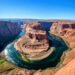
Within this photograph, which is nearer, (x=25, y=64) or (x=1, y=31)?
(x=25, y=64)

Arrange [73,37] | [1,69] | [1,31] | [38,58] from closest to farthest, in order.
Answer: [1,69], [38,58], [73,37], [1,31]

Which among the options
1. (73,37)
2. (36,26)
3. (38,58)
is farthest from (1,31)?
(73,37)

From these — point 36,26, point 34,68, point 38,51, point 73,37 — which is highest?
point 36,26

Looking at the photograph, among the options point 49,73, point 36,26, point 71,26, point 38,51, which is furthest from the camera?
point 71,26

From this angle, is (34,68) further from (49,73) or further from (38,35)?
(38,35)

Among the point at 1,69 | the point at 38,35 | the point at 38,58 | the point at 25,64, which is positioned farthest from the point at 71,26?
the point at 1,69

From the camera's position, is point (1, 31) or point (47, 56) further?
point (1, 31)

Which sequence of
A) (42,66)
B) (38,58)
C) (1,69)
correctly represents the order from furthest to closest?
(38,58)
(42,66)
(1,69)

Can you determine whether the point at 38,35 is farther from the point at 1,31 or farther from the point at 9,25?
the point at 9,25

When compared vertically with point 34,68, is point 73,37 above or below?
above

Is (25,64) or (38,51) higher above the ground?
(38,51)
